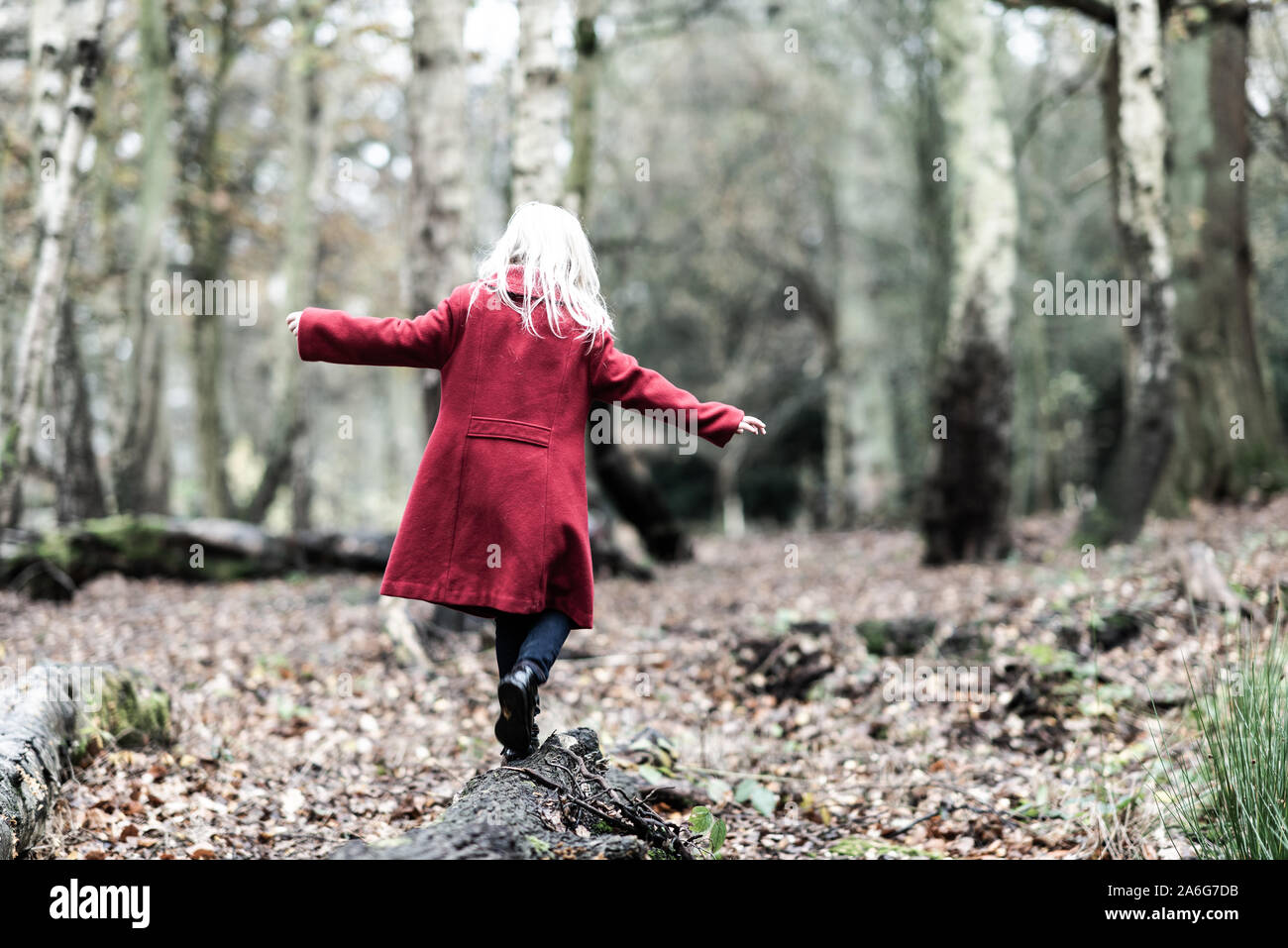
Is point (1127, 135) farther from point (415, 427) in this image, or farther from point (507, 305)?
point (415, 427)

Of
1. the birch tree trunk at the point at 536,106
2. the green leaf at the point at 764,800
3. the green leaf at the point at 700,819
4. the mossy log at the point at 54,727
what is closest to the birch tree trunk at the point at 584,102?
the birch tree trunk at the point at 536,106

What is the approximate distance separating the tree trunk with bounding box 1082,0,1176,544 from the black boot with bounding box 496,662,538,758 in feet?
20.9

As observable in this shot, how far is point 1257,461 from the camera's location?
30.5 feet

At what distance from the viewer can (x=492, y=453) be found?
10.9 ft

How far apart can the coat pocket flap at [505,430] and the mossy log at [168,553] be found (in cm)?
580

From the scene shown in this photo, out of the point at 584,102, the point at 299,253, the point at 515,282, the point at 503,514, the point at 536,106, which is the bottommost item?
the point at 503,514

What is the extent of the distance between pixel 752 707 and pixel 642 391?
105 inches

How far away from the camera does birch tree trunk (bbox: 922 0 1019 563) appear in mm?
8648

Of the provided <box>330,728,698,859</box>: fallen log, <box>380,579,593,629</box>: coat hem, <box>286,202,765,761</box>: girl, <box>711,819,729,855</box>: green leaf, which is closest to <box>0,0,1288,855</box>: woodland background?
<box>711,819,729,855</box>: green leaf

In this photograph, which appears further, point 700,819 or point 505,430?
point 505,430

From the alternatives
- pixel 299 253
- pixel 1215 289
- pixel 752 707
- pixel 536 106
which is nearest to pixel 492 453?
pixel 752 707

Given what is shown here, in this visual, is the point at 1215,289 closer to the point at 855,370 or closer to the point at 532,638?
the point at 855,370
